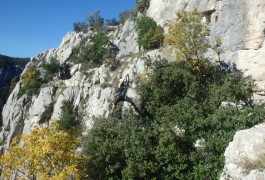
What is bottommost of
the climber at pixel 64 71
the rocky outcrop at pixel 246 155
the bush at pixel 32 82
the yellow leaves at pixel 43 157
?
the yellow leaves at pixel 43 157

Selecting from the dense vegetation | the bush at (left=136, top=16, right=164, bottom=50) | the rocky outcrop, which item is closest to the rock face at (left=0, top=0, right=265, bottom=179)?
the rocky outcrop

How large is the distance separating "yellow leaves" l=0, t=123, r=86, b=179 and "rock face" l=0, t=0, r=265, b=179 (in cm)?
848

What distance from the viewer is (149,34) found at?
3800 cm

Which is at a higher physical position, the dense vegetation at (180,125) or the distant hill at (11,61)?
the distant hill at (11,61)

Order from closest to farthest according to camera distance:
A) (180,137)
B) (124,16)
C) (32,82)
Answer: (180,137)
(32,82)
(124,16)

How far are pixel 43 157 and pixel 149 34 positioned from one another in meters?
24.5

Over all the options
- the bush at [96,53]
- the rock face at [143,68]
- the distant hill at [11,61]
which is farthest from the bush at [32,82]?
the distant hill at [11,61]

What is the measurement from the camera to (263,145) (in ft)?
43.6

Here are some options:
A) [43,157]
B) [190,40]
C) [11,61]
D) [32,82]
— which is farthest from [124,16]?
[11,61]

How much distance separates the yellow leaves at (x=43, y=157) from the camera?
56.1 ft

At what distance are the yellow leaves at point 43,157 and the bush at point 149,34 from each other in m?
21.1

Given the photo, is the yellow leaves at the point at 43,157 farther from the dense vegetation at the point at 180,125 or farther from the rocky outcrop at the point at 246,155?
the rocky outcrop at the point at 246,155

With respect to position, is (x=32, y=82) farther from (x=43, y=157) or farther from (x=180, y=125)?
(x=43, y=157)

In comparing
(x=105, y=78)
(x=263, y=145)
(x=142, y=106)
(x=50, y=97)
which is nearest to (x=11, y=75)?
(x=50, y=97)
